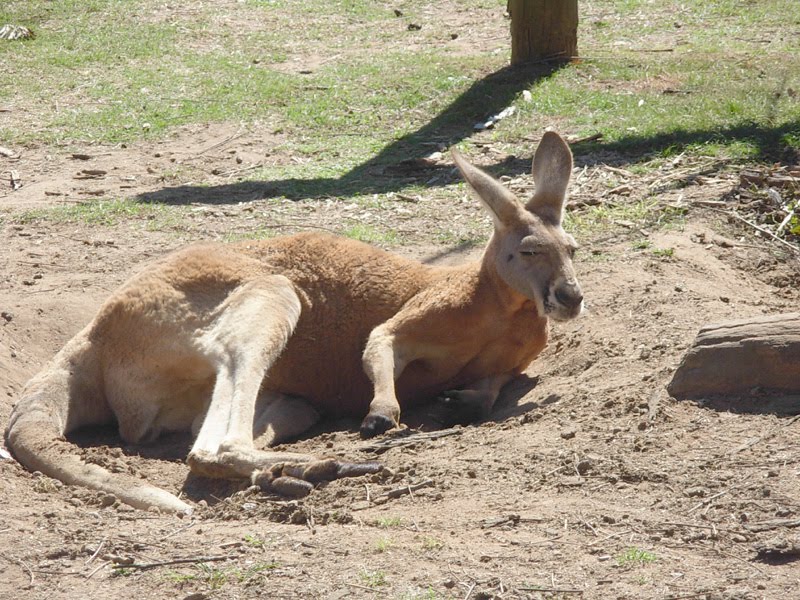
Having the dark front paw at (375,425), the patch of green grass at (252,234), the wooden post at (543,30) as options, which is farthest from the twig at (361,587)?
the wooden post at (543,30)

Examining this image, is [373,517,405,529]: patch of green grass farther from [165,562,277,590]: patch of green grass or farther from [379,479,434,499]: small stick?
[165,562,277,590]: patch of green grass

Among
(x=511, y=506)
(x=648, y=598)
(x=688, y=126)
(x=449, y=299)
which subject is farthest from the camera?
(x=688, y=126)

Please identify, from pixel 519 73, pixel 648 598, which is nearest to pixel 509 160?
pixel 519 73

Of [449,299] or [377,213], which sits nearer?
[449,299]

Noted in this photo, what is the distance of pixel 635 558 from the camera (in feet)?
11.9

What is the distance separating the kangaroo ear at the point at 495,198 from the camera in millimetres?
6129

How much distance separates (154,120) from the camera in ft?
37.2

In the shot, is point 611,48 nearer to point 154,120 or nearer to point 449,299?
point 154,120

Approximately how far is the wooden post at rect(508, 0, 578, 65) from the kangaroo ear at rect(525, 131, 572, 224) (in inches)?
201

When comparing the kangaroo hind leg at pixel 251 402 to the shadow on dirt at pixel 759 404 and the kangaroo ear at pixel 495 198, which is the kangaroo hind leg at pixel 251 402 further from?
the shadow on dirt at pixel 759 404

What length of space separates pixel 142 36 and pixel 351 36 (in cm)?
272

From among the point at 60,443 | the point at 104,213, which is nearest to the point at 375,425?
Answer: the point at 60,443

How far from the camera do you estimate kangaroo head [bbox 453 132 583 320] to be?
5789mm

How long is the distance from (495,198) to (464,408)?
120 centimetres
